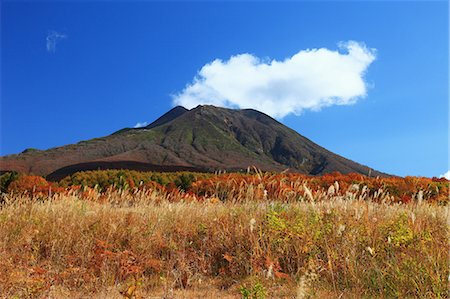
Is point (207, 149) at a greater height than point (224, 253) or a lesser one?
greater

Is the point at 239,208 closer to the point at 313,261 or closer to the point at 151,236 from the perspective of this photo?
the point at 151,236

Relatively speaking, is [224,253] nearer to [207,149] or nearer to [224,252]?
[224,252]

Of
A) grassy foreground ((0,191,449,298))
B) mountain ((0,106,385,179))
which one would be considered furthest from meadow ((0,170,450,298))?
mountain ((0,106,385,179))

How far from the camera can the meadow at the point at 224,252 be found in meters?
4.83

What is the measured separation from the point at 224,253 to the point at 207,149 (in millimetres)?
92364

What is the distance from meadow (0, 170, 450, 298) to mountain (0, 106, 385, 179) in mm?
47972

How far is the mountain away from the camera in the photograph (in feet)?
251

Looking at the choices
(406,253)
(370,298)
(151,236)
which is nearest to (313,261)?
(370,298)

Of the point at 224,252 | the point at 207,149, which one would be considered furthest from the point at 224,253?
the point at 207,149

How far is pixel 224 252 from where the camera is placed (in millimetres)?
6070

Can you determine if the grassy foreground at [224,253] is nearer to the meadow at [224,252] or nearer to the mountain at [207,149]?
the meadow at [224,252]

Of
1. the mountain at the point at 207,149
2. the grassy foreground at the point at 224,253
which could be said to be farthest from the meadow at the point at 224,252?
the mountain at the point at 207,149

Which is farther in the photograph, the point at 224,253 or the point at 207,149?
the point at 207,149

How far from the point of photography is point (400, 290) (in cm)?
453
